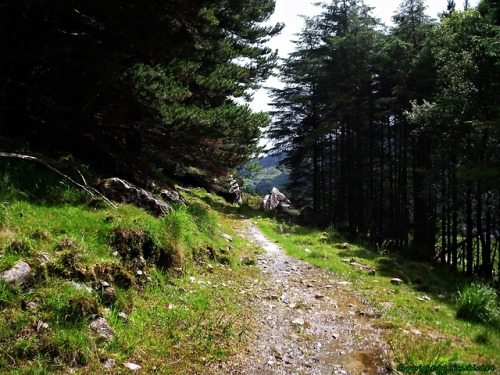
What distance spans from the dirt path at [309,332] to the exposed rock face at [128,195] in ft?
10.2

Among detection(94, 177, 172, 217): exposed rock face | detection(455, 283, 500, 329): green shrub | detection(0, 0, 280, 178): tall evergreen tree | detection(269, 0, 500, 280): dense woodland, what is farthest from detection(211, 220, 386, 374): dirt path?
detection(269, 0, 500, 280): dense woodland

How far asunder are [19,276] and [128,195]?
12.4ft

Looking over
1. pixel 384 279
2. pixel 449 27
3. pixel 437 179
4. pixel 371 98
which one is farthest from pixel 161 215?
pixel 371 98

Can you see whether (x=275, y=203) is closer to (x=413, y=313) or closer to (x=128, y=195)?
(x=413, y=313)

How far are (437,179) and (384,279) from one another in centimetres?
1063

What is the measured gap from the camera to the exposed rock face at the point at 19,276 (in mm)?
3875

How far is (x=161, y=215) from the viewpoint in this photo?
793 cm

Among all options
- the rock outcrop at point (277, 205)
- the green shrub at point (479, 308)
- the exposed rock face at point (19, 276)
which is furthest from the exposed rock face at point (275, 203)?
the exposed rock face at point (19, 276)

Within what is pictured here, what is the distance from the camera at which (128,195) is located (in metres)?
7.70

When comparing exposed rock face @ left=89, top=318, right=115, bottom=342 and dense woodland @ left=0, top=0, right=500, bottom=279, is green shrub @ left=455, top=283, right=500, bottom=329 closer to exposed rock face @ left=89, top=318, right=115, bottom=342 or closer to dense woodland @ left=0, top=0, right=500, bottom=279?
dense woodland @ left=0, top=0, right=500, bottom=279

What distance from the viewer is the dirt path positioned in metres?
4.69

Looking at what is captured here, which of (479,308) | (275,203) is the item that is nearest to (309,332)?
(479,308)

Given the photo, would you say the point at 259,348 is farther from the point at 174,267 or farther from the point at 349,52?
the point at 349,52

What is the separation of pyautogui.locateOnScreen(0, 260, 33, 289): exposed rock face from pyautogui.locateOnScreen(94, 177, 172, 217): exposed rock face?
130 inches
